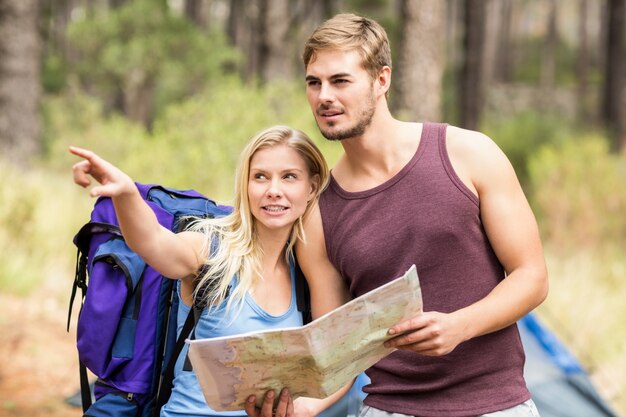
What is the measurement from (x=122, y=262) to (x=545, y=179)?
307 inches

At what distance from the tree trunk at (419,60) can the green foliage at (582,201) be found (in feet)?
5.25

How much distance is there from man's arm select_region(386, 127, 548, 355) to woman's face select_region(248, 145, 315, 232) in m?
0.48

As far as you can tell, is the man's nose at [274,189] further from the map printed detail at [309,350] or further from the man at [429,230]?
the map printed detail at [309,350]

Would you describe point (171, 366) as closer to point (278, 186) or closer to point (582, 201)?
point (278, 186)

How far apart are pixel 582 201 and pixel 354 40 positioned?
7.14 metres

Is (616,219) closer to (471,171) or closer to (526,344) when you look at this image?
(526,344)

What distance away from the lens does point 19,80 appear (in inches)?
425

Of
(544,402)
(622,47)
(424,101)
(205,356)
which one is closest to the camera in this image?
(205,356)

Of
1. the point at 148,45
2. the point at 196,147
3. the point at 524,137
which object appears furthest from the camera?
the point at 524,137

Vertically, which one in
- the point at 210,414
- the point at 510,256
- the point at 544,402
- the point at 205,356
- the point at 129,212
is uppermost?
the point at 129,212

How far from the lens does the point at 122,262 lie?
255 cm

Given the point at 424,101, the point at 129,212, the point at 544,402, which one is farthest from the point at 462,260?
the point at 424,101

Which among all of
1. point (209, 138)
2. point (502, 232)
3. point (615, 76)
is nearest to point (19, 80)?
point (209, 138)

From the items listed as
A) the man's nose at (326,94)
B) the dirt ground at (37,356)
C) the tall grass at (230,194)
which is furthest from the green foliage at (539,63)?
the man's nose at (326,94)
